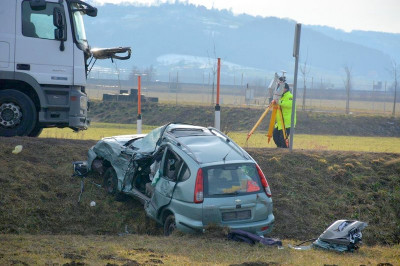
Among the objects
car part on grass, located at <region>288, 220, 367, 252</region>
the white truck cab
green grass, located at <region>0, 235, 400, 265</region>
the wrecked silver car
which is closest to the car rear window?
the wrecked silver car

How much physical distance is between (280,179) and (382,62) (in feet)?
611

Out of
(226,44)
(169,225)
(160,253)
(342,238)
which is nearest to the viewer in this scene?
(160,253)

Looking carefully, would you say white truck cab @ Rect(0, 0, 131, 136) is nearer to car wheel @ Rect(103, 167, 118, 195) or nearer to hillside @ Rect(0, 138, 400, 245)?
hillside @ Rect(0, 138, 400, 245)

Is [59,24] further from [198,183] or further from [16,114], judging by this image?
[198,183]

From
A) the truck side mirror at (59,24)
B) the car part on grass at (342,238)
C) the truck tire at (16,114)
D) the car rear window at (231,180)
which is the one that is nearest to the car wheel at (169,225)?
the car rear window at (231,180)

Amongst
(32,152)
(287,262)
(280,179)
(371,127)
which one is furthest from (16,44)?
(371,127)

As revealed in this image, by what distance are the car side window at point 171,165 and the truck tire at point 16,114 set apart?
527 cm

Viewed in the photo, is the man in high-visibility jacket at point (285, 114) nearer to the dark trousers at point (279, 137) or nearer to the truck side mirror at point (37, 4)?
the dark trousers at point (279, 137)

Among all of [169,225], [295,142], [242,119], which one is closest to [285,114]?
[169,225]

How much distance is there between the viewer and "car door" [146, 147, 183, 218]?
1016 centimetres

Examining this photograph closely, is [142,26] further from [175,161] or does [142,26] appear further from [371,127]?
[175,161]

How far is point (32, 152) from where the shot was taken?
1349 cm

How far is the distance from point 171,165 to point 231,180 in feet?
3.91

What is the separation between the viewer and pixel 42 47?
14.1 meters
